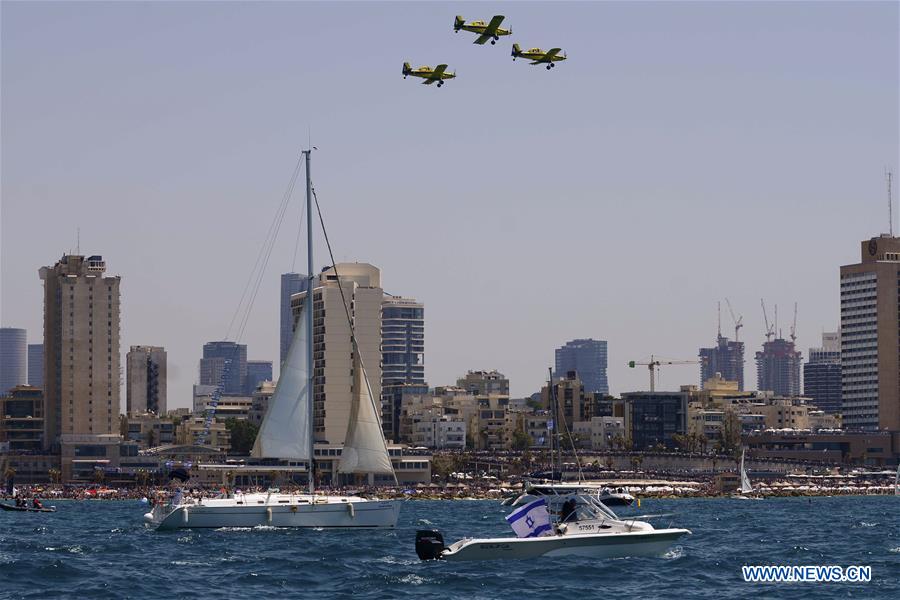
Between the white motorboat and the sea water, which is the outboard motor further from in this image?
the sea water

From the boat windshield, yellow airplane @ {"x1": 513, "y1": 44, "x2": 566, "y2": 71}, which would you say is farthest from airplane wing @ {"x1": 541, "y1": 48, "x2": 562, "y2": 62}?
the boat windshield

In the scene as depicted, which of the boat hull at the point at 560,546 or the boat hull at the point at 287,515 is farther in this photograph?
the boat hull at the point at 287,515

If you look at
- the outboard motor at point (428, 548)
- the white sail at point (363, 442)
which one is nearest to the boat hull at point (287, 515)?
the white sail at point (363, 442)

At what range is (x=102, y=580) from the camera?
66312 millimetres

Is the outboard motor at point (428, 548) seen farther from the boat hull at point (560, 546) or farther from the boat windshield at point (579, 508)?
the boat windshield at point (579, 508)

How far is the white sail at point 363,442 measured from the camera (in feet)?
321

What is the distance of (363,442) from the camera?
98000 millimetres

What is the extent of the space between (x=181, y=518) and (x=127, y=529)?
11.9m

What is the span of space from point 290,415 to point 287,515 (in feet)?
19.8

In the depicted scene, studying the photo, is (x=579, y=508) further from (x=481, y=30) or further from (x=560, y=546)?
(x=481, y=30)

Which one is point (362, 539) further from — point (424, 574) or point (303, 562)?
point (424, 574)

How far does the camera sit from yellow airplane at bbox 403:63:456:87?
349ft

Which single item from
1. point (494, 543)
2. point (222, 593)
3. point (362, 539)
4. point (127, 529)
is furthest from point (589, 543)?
point (127, 529)
